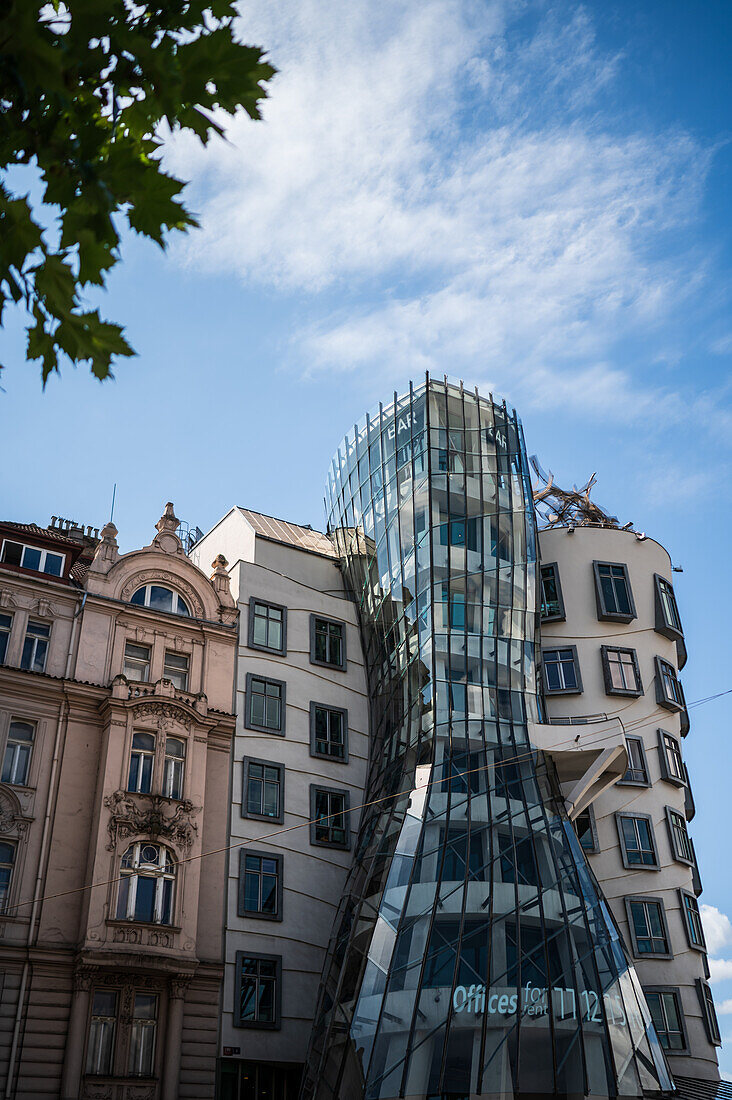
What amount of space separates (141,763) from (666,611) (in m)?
18.5

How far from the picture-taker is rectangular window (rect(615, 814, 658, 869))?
3059cm

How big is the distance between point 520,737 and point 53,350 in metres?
26.4

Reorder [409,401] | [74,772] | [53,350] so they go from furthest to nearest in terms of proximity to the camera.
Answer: [409,401]
[74,772]
[53,350]

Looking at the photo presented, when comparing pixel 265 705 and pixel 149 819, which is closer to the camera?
pixel 149 819

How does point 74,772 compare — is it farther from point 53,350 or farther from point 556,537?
point 53,350

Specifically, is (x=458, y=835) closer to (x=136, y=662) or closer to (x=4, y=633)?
(x=136, y=662)

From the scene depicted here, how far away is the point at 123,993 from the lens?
24.2 meters

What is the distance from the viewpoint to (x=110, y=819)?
84.2ft

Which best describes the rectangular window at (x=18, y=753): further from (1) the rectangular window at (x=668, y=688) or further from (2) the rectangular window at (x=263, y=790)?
(1) the rectangular window at (x=668, y=688)

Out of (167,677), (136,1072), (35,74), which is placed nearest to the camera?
(35,74)

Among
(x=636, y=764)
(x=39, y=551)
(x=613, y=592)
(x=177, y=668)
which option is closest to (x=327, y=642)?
(x=177, y=668)

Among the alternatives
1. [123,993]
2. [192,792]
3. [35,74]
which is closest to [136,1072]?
[123,993]

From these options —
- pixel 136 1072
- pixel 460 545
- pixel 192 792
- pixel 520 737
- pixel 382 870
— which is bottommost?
pixel 136 1072

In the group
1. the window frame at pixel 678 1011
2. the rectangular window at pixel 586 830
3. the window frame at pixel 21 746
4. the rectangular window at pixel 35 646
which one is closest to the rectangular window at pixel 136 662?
the rectangular window at pixel 35 646
